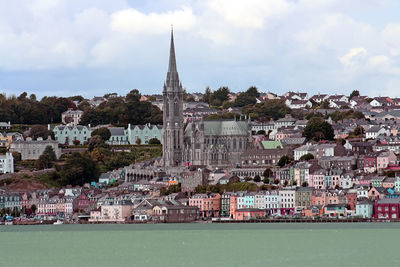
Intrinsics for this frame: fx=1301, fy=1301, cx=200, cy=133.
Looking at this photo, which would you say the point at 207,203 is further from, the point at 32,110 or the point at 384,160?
the point at 32,110

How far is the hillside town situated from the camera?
8931cm

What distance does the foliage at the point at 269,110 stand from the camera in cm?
13225

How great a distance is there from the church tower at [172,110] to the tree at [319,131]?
425 inches

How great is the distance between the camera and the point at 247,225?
84750 mm

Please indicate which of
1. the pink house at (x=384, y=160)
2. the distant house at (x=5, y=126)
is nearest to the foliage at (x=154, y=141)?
the distant house at (x=5, y=126)

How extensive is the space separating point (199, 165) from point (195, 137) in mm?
4283

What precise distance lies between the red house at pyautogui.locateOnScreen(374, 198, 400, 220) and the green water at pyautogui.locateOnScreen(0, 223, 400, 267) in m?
2.32

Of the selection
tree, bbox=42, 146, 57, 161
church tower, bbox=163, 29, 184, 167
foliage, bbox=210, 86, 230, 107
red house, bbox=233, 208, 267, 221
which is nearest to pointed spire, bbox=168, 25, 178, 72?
church tower, bbox=163, 29, 184, 167

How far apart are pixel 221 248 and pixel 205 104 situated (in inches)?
3158

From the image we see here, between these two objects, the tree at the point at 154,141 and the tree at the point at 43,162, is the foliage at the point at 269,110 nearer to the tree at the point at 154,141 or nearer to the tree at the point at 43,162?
the tree at the point at 154,141

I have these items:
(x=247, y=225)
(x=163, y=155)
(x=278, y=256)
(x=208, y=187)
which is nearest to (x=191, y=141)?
(x=163, y=155)

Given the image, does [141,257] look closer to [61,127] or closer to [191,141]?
[191,141]

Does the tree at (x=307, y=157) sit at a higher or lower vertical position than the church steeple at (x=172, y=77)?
lower

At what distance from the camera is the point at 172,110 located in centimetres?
11138
